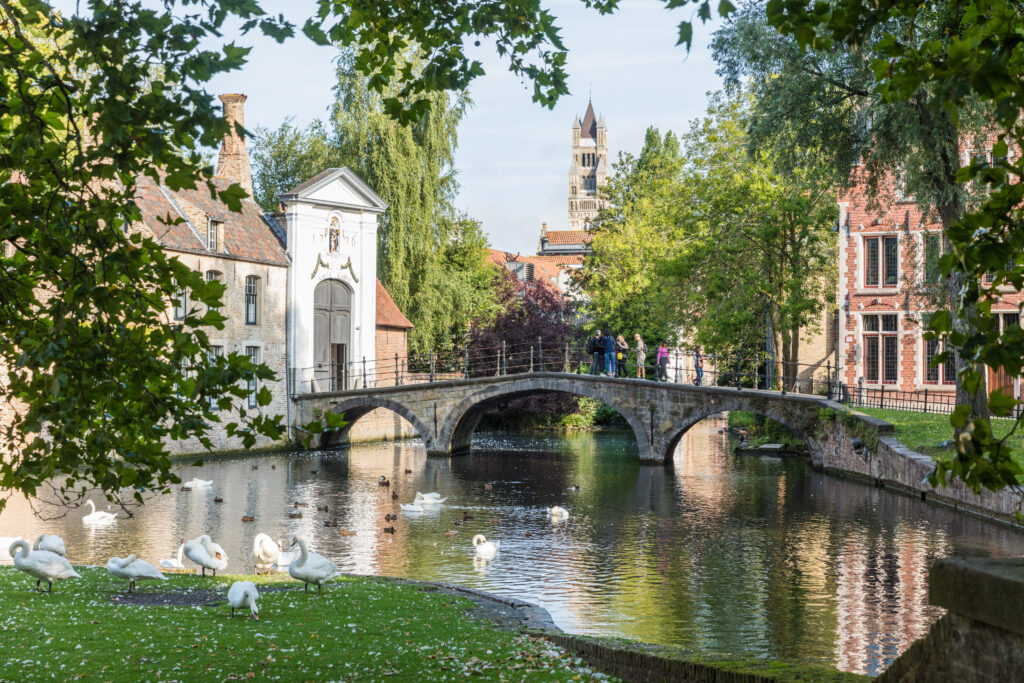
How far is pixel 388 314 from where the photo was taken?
119 feet

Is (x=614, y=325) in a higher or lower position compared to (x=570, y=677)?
higher

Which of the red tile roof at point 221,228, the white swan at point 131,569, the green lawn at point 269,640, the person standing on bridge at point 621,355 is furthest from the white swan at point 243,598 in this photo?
the person standing on bridge at point 621,355

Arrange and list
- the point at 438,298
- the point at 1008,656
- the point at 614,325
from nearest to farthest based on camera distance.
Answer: the point at 1008,656, the point at 438,298, the point at 614,325

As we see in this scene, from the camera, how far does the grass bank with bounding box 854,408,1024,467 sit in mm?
19000

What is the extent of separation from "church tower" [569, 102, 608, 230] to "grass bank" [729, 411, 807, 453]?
332ft

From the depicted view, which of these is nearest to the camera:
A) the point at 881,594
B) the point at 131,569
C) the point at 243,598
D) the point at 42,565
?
the point at 243,598

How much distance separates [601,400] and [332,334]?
9.34 metres

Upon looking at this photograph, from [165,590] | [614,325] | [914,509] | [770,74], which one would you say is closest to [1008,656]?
[165,590]

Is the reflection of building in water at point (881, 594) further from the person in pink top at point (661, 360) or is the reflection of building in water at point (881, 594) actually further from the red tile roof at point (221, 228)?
the red tile roof at point (221, 228)

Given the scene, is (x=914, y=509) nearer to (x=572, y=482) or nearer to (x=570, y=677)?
(x=572, y=482)

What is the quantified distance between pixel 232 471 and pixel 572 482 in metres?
8.57

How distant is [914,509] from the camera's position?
18.4 m

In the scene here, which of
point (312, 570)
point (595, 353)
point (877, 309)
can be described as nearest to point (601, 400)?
point (595, 353)

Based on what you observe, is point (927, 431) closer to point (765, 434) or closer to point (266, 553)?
point (765, 434)
